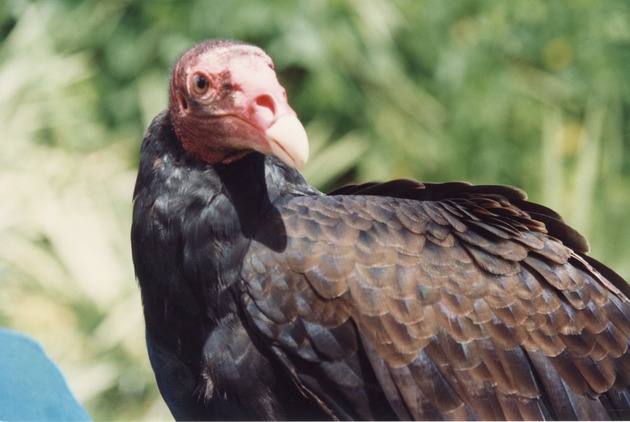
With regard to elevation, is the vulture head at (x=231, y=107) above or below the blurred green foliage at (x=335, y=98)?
below

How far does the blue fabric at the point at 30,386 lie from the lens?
8.65ft

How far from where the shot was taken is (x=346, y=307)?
2.36 m

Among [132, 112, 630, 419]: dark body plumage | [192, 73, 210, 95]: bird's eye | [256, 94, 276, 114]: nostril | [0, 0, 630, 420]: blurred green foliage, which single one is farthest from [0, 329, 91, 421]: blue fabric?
[0, 0, 630, 420]: blurred green foliage

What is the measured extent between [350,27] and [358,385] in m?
3.26

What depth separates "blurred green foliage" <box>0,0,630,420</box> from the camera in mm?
4945

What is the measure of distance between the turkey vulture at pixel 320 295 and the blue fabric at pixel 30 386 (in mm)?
369

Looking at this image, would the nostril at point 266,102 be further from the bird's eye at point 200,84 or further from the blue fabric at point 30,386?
the blue fabric at point 30,386

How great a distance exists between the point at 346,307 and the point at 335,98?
2999mm

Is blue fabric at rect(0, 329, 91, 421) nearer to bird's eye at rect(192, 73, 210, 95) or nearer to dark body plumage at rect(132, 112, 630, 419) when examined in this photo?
dark body plumage at rect(132, 112, 630, 419)

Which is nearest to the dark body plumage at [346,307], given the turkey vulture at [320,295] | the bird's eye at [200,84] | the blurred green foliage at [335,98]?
the turkey vulture at [320,295]

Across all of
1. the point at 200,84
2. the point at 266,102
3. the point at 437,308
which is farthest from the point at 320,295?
the point at 200,84

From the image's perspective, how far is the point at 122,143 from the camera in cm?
537

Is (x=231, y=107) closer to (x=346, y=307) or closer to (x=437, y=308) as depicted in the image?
(x=346, y=307)

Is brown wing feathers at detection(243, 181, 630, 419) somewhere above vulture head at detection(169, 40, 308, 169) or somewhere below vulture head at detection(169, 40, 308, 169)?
below
